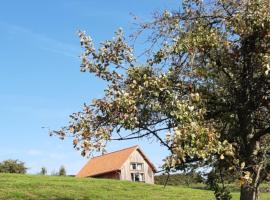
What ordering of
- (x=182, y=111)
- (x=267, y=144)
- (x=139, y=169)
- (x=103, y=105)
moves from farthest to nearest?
(x=139, y=169)
(x=267, y=144)
(x=103, y=105)
(x=182, y=111)

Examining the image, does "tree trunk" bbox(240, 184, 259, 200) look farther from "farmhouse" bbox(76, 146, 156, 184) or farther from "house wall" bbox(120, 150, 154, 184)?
"house wall" bbox(120, 150, 154, 184)

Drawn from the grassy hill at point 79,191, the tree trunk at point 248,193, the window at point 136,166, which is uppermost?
the window at point 136,166

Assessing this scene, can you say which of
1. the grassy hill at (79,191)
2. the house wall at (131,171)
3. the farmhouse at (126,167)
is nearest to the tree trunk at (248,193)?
the grassy hill at (79,191)

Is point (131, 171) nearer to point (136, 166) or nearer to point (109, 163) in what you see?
point (136, 166)

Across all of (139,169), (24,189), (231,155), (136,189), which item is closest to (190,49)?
(231,155)

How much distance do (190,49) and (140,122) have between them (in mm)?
2342

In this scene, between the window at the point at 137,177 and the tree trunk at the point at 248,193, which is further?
the window at the point at 137,177

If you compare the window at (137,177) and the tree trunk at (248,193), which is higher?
the window at (137,177)

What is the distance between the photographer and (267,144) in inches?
635

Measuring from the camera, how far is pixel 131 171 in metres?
81.9

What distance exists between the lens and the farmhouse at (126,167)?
8062 cm

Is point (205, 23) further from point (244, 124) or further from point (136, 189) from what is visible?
point (136, 189)

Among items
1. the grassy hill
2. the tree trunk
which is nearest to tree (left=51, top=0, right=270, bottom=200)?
the tree trunk

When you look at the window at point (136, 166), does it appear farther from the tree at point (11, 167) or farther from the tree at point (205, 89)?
the tree at point (205, 89)
